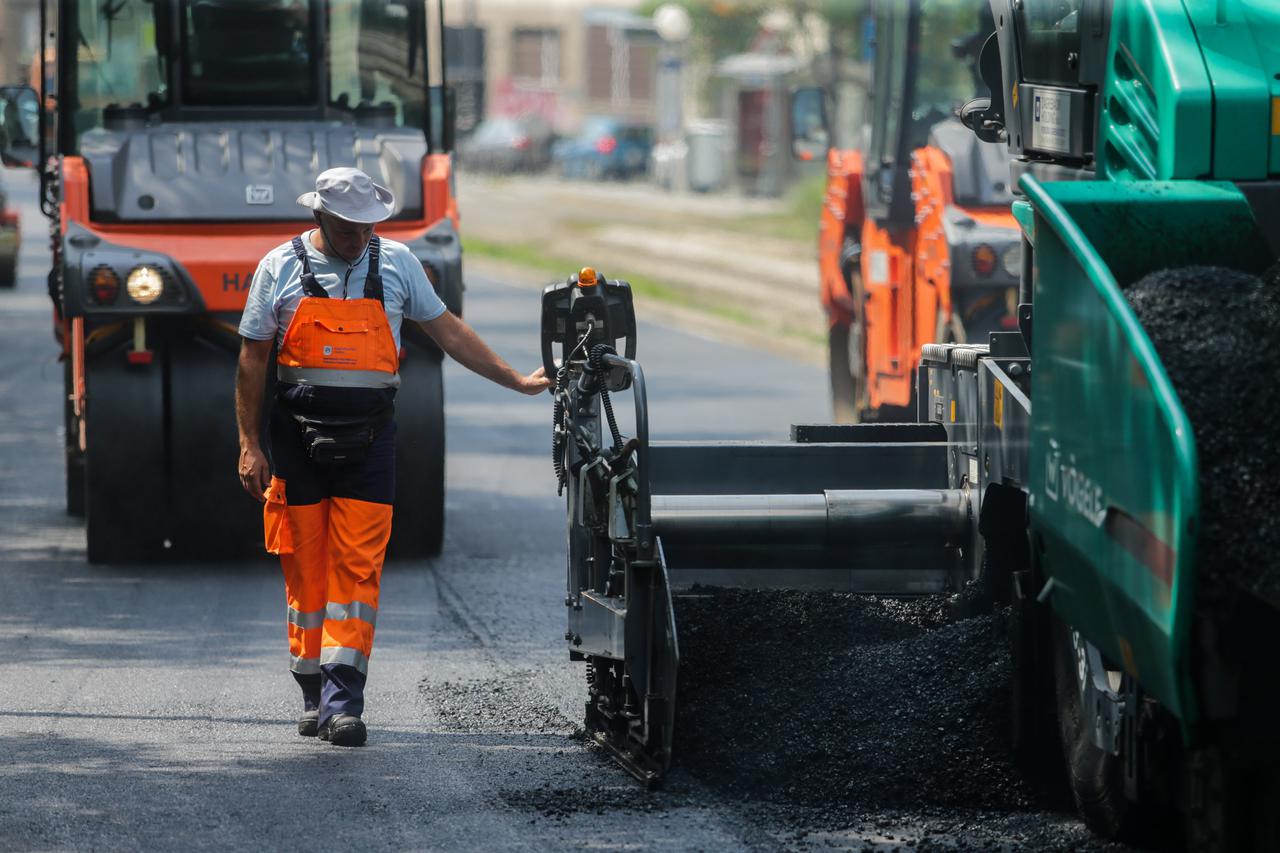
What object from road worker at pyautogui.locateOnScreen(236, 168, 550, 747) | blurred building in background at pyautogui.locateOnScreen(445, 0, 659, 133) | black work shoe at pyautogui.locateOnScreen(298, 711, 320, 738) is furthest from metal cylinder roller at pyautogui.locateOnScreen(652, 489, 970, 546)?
blurred building in background at pyautogui.locateOnScreen(445, 0, 659, 133)

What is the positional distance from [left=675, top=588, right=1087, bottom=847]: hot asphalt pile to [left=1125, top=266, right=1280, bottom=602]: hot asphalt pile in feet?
4.69

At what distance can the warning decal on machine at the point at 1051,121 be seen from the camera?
20.8 ft

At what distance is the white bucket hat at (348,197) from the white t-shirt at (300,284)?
0.13 m

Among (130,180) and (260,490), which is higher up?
(130,180)

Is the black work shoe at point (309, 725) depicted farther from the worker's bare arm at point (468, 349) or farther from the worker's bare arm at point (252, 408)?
the worker's bare arm at point (468, 349)

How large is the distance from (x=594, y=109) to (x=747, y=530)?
72164 mm

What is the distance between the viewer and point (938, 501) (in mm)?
6715

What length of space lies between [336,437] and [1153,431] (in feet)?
10.1

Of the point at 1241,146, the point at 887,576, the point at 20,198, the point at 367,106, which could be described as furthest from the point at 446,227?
the point at 20,198

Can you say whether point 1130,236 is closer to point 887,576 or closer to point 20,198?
point 887,576

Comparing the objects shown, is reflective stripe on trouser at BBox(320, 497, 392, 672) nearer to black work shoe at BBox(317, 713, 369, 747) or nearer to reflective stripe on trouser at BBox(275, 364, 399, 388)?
black work shoe at BBox(317, 713, 369, 747)

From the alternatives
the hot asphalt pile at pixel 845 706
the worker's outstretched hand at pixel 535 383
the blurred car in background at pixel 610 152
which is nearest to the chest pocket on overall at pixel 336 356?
the worker's outstretched hand at pixel 535 383

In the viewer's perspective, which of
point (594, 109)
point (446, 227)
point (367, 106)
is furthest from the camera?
point (594, 109)

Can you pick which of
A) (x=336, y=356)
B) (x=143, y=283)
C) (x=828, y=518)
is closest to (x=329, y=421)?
(x=336, y=356)
